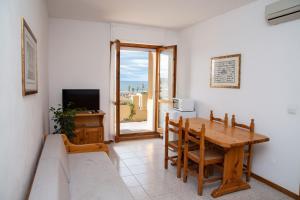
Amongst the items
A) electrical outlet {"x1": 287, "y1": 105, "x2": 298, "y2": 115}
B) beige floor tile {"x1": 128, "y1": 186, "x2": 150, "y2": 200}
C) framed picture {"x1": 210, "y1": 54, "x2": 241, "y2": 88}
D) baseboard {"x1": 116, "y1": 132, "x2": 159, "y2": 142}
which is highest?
framed picture {"x1": 210, "y1": 54, "x2": 241, "y2": 88}

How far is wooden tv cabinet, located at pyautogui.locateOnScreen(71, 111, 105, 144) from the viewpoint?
4.17m

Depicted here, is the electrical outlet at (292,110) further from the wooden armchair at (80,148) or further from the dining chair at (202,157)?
the wooden armchair at (80,148)

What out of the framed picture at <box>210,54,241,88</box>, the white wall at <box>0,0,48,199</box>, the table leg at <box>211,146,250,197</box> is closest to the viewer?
the white wall at <box>0,0,48,199</box>

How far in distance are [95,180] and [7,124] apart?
1.38 meters

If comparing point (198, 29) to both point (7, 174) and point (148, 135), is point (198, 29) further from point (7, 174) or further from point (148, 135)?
point (7, 174)

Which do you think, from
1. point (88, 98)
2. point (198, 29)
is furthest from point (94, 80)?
point (198, 29)

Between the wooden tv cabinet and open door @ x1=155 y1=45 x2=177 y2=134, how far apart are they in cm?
166

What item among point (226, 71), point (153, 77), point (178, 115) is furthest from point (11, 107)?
point (153, 77)

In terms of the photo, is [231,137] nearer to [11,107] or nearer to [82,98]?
[11,107]

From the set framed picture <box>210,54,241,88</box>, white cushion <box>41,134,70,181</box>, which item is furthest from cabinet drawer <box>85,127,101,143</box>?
framed picture <box>210,54,241,88</box>

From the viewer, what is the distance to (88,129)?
421cm

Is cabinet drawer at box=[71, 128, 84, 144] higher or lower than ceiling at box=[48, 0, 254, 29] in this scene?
lower

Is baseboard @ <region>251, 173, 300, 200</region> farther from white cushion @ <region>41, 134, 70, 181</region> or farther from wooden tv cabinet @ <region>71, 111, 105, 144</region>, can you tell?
wooden tv cabinet @ <region>71, 111, 105, 144</region>

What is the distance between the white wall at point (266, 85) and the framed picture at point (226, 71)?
0.30ft
